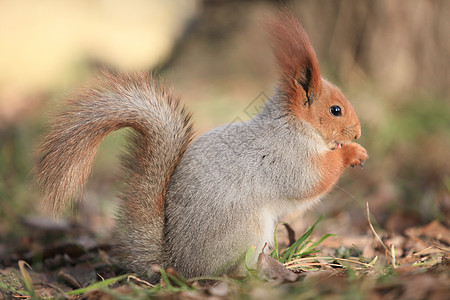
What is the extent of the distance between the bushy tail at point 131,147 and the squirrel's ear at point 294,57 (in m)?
0.56

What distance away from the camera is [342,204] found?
3.92m

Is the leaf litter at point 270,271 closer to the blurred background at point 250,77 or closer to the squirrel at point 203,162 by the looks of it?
the squirrel at point 203,162

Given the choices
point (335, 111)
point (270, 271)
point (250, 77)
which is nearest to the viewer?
point (270, 271)

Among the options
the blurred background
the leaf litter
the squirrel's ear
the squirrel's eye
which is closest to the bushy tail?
the blurred background

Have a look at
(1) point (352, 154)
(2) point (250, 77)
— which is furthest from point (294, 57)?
(2) point (250, 77)

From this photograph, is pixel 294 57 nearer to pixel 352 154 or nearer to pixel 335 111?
pixel 335 111

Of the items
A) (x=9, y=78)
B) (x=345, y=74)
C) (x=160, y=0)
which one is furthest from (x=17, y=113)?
(x=160, y=0)

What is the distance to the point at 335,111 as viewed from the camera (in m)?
2.29

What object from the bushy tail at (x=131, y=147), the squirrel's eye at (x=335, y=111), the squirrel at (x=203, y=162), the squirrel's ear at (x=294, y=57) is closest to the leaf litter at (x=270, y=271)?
the squirrel at (x=203, y=162)

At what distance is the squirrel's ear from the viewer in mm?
2068

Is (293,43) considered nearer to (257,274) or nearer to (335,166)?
(335,166)

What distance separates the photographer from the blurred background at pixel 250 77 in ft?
12.0

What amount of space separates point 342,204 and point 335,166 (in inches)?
69.7

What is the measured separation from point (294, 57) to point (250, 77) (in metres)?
5.40
